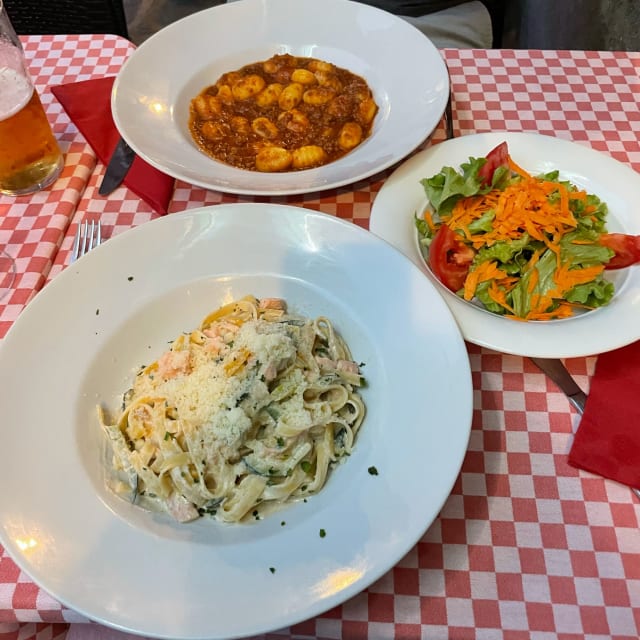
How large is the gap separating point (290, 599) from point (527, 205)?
1131 millimetres

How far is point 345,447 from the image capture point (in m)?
1.33

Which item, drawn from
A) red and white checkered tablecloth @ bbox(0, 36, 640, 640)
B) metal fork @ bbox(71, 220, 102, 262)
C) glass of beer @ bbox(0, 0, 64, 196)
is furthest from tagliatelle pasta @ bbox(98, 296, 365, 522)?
glass of beer @ bbox(0, 0, 64, 196)

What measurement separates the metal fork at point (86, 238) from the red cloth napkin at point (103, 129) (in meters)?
0.18

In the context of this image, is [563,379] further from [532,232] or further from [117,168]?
[117,168]

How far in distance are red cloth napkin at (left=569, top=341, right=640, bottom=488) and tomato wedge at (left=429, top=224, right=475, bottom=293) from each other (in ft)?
1.38

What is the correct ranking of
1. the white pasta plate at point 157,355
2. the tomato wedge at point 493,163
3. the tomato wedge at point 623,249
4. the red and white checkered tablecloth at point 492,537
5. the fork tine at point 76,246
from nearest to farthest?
the white pasta plate at point 157,355, the red and white checkered tablecloth at point 492,537, the tomato wedge at point 623,249, the tomato wedge at point 493,163, the fork tine at point 76,246

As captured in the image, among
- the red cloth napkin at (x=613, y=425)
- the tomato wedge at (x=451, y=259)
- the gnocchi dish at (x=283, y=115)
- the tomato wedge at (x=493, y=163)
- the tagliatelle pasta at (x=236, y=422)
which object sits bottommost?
the red cloth napkin at (x=613, y=425)

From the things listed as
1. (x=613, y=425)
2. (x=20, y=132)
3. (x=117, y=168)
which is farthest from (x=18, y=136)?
(x=613, y=425)

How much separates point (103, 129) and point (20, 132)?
14.1 inches

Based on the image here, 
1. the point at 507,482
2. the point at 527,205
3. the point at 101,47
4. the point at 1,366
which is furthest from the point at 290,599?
the point at 101,47

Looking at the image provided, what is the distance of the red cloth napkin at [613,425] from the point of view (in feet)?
4.37

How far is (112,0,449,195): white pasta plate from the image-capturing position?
1825mm

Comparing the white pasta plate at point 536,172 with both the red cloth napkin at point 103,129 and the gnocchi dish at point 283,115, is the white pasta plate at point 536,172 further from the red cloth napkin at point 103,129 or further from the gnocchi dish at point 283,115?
the red cloth napkin at point 103,129

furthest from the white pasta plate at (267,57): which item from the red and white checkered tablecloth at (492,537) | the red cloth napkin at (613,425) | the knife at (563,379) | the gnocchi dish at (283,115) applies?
the red cloth napkin at (613,425)
